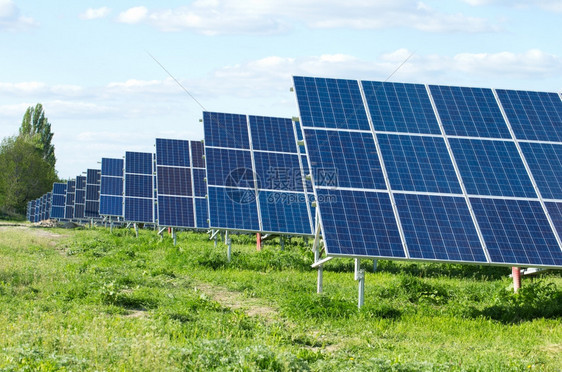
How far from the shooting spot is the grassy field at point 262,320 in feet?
28.3

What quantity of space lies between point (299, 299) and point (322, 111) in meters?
4.41

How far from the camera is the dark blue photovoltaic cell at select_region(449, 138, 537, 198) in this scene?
13.8 m

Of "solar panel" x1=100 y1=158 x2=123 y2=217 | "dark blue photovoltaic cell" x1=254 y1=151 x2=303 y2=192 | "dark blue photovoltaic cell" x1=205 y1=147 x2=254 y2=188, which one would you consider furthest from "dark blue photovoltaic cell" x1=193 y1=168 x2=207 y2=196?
"solar panel" x1=100 y1=158 x2=123 y2=217

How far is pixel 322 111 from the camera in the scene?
15141mm

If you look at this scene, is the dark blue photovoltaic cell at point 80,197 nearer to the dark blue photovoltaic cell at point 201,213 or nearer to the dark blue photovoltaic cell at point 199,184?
the dark blue photovoltaic cell at point 199,184

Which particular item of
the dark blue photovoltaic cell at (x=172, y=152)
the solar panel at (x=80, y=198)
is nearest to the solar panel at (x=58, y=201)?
the solar panel at (x=80, y=198)

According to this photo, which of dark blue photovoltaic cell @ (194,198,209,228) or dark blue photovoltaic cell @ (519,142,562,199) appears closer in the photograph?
dark blue photovoltaic cell @ (519,142,562,199)

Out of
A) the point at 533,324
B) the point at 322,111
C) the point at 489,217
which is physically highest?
the point at 322,111

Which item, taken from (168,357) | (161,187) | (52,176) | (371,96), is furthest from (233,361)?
(52,176)

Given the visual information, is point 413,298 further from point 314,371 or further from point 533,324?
point 314,371

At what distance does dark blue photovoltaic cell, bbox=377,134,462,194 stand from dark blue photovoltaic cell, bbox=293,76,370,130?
2.79ft

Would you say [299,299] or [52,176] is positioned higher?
[52,176]

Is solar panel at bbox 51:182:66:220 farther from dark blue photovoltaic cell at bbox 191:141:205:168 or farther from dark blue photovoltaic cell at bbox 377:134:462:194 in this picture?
dark blue photovoltaic cell at bbox 377:134:462:194

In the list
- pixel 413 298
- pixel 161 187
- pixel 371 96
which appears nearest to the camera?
pixel 413 298
